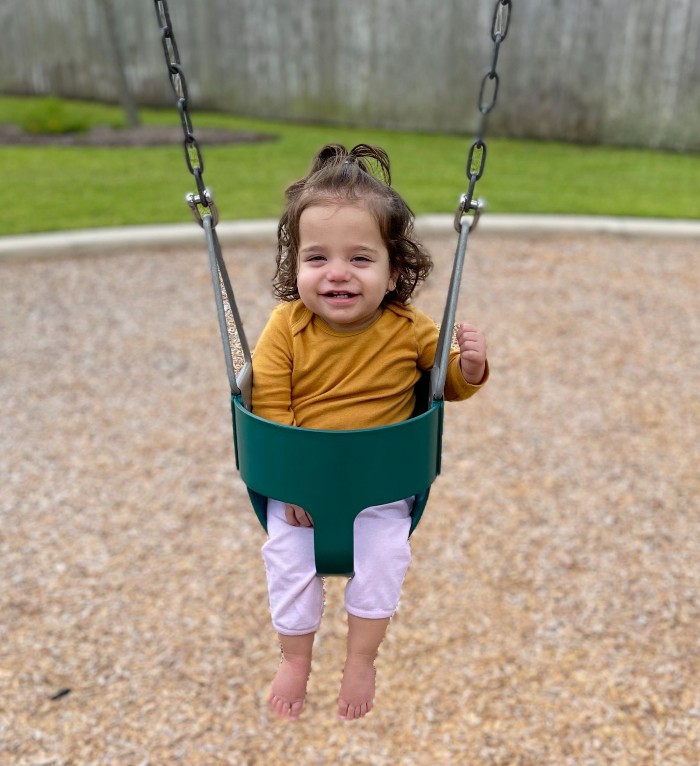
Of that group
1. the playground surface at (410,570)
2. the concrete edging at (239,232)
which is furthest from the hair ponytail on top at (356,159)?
the concrete edging at (239,232)

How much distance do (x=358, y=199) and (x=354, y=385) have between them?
0.32m

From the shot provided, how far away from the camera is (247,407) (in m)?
1.61

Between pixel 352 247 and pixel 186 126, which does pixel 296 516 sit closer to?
pixel 352 247

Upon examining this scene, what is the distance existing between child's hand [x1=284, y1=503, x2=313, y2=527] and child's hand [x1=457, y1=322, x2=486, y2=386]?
1.25 feet

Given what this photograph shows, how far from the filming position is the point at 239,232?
21.5ft

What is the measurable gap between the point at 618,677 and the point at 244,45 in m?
11.1

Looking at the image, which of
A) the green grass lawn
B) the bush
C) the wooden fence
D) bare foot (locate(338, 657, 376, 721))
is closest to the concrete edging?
the green grass lawn

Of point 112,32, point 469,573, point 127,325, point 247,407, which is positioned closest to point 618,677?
point 469,573

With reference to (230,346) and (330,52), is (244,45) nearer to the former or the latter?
(330,52)

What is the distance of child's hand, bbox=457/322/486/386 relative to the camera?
162 centimetres

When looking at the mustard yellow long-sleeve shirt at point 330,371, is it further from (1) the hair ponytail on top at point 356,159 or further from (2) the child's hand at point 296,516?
(1) the hair ponytail on top at point 356,159

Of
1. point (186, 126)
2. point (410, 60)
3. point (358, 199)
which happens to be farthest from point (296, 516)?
point (410, 60)

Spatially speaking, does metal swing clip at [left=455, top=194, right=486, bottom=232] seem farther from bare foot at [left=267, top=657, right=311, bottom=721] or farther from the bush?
the bush

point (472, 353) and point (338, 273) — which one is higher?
point (338, 273)
